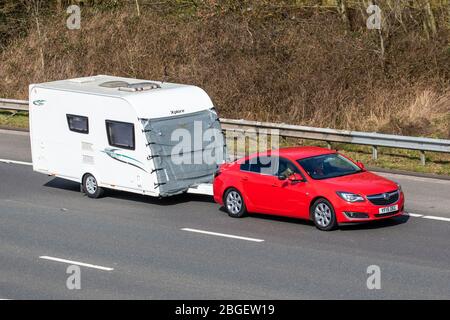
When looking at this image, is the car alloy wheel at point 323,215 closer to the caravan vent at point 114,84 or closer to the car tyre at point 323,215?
the car tyre at point 323,215

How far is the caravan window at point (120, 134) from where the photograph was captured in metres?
22.3

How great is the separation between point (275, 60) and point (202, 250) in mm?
15545

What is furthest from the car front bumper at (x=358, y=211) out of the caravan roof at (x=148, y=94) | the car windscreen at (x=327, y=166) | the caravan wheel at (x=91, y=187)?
the caravan wheel at (x=91, y=187)

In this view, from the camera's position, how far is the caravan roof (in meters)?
22.2

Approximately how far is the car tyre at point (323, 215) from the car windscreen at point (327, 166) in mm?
603

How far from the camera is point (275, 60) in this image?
33.3m

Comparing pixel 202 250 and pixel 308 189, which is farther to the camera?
pixel 308 189

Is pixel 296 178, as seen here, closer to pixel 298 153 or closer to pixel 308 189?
pixel 308 189

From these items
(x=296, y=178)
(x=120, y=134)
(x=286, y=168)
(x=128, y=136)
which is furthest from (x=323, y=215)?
(x=120, y=134)

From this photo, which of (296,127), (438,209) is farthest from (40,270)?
(296,127)

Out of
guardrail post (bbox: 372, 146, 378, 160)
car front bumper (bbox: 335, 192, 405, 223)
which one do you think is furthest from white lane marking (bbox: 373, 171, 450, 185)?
car front bumper (bbox: 335, 192, 405, 223)
